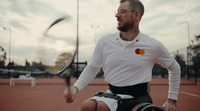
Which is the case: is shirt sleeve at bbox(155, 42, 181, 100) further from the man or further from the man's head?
the man's head

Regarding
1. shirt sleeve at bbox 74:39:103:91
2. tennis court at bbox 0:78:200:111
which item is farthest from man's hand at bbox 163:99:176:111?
tennis court at bbox 0:78:200:111

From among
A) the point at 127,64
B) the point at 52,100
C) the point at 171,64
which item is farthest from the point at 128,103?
the point at 52,100

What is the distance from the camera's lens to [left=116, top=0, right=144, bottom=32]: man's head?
1735 mm

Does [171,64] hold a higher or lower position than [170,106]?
higher

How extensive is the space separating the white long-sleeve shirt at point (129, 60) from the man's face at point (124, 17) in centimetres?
11

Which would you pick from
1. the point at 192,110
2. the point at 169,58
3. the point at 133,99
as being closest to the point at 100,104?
the point at 133,99

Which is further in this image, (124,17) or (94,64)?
(94,64)

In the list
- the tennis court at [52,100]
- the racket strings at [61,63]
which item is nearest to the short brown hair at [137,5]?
the racket strings at [61,63]

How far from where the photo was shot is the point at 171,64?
1.81m

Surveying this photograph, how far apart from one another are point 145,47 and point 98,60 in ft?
1.44

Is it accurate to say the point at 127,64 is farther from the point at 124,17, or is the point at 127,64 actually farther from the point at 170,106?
the point at 170,106

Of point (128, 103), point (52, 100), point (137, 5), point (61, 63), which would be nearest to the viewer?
point (128, 103)

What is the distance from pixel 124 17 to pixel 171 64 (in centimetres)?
59

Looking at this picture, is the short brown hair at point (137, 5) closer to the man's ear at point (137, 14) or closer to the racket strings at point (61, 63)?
the man's ear at point (137, 14)
